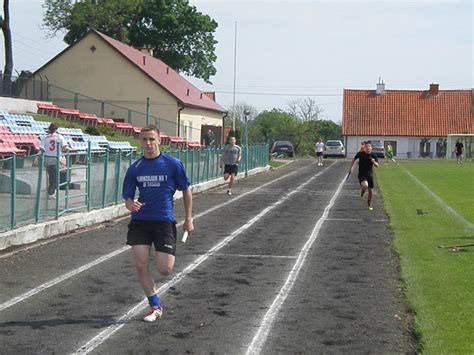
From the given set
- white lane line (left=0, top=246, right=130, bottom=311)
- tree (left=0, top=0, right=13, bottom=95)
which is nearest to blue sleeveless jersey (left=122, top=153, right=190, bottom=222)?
white lane line (left=0, top=246, right=130, bottom=311)

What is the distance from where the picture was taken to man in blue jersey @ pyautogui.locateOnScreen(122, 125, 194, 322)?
331 inches

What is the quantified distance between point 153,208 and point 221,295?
192cm

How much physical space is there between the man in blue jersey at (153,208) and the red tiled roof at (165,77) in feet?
152

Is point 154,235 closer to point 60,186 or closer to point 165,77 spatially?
point 60,186

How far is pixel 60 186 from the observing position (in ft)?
54.4

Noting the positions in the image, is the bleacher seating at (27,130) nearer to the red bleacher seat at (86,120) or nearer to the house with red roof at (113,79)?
the red bleacher seat at (86,120)

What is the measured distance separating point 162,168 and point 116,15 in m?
65.4

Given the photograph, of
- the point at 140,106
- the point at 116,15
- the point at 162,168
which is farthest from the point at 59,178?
Answer: the point at 116,15

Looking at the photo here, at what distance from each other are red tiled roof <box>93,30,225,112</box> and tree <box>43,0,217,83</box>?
1011 centimetres

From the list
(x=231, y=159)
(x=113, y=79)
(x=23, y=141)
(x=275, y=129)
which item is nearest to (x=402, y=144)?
(x=275, y=129)

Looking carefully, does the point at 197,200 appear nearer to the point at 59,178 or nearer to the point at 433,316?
the point at 59,178

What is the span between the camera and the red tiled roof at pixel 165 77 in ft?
180

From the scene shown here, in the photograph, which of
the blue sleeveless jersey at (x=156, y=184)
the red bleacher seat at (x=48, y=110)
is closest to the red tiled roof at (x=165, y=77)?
the red bleacher seat at (x=48, y=110)

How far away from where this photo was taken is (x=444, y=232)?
647 inches
